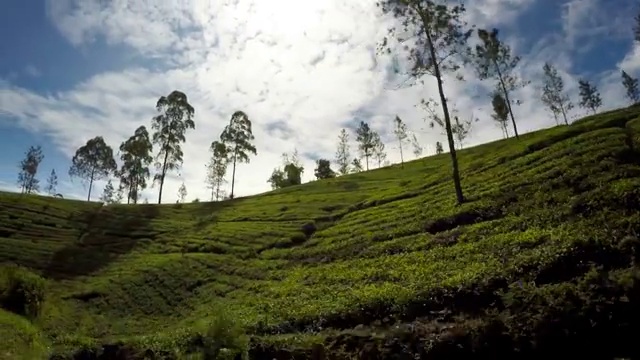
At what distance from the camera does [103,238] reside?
186ft

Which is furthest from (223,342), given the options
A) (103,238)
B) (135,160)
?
(135,160)

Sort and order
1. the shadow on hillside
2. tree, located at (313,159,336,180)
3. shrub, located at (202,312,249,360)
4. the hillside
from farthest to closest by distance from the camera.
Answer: tree, located at (313,159,336,180), the shadow on hillside, shrub, located at (202,312,249,360), the hillside

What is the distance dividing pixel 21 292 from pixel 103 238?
80.5ft

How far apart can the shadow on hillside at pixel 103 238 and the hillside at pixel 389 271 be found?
0.28 m

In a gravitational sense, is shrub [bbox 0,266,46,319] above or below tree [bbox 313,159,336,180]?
below

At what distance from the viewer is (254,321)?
2747 cm

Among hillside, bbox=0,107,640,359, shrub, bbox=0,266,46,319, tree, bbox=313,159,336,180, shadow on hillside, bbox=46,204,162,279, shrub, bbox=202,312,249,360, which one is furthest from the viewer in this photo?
tree, bbox=313,159,336,180

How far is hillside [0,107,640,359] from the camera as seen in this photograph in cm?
1717

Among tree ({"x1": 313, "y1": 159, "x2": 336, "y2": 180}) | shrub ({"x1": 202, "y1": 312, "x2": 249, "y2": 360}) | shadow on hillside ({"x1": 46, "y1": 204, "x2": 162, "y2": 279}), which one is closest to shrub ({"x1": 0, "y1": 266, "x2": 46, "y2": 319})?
shadow on hillside ({"x1": 46, "y1": 204, "x2": 162, "y2": 279})

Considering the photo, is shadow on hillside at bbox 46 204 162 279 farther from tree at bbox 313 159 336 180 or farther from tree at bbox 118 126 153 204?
tree at bbox 313 159 336 180

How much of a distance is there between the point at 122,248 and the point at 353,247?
27958 mm

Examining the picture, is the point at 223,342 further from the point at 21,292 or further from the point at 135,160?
the point at 135,160

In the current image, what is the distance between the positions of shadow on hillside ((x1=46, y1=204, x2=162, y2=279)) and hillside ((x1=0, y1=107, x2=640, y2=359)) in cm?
28

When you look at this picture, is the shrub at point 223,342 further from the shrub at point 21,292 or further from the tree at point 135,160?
the tree at point 135,160
